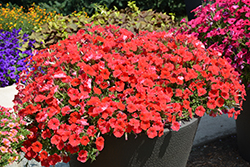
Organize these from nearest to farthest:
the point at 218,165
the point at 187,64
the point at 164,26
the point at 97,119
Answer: the point at 97,119, the point at 187,64, the point at 218,165, the point at 164,26

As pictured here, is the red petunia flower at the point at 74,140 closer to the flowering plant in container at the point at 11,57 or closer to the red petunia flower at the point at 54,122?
the red petunia flower at the point at 54,122

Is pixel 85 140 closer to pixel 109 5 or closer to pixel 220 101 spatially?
pixel 220 101

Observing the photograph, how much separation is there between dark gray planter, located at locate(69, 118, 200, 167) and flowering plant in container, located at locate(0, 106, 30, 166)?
0.66 meters

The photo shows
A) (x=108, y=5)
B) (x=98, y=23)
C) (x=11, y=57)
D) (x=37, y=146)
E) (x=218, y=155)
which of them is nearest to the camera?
(x=37, y=146)

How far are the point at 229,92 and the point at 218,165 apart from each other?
4.42 feet

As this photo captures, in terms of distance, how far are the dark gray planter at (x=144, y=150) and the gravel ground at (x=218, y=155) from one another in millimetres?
1280

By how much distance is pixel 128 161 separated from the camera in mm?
1824

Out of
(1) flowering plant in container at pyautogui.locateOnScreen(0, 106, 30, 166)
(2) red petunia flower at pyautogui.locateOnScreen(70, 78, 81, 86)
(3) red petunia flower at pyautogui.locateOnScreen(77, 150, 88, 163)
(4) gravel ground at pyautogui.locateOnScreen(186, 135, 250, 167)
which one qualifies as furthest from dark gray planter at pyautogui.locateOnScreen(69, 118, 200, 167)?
(4) gravel ground at pyautogui.locateOnScreen(186, 135, 250, 167)

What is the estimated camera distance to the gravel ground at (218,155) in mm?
3012

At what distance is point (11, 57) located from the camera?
453cm

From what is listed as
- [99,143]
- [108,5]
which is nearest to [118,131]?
[99,143]

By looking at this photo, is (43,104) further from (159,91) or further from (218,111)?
(218,111)

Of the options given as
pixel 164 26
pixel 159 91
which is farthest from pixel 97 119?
pixel 164 26

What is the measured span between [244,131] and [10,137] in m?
2.45
